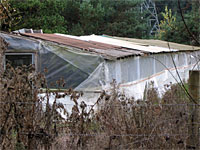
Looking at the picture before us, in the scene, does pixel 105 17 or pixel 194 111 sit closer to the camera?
pixel 194 111

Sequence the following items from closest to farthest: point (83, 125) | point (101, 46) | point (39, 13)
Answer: point (83, 125)
point (101, 46)
point (39, 13)

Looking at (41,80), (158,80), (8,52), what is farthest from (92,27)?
(41,80)

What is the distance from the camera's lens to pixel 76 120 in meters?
4.96

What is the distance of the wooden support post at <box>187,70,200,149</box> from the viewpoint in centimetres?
452

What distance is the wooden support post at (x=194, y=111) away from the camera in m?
4.52

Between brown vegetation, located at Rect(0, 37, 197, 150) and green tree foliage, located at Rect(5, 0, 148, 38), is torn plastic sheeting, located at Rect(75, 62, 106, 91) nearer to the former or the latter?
brown vegetation, located at Rect(0, 37, 197, 150)

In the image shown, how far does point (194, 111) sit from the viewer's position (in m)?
4.60

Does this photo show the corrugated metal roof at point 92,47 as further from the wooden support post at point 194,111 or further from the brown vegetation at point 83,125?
the wooden support post at point 194,111

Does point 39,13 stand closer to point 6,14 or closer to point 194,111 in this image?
point 6,14

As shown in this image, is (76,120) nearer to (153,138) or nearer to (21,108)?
(21,108)

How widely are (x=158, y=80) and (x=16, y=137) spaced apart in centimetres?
1070

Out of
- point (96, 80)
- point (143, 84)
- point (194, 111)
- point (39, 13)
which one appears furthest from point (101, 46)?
point (39, 13)

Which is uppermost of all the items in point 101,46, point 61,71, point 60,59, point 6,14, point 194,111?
point 101,46

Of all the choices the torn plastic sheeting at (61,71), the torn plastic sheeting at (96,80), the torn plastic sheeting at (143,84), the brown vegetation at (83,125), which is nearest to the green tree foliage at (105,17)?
the torn plastic sheeting at (143,84)
